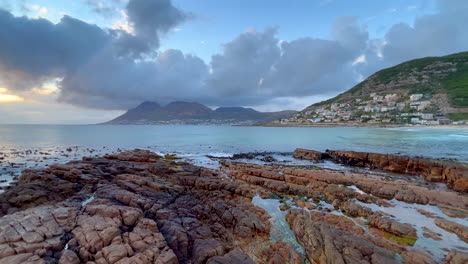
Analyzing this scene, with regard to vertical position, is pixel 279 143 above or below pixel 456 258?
below

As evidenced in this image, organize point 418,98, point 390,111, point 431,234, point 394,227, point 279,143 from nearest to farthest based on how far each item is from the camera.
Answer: point 431,234, point 394,227, point 279,143, point 418,98, point 390,111

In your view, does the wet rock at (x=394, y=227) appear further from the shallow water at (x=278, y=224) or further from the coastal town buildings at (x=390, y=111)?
the coastal town buildings at (x=390, y=111)

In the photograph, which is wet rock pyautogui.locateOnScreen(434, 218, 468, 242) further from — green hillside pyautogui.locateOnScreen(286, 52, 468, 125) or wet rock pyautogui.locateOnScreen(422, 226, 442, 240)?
green hillside pyautogui.locateOnScreen(286, 52, 468, 125)

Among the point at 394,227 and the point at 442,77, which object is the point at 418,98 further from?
the point at 394,227

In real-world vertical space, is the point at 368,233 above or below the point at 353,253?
below

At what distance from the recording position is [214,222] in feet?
43.3

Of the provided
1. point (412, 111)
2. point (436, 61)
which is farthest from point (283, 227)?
point (436, 61)

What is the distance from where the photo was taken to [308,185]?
22.0 metres

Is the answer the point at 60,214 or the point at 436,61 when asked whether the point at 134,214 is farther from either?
the point at 436,61

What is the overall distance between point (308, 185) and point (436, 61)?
25545 cm

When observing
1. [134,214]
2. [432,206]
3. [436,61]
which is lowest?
[432,206]

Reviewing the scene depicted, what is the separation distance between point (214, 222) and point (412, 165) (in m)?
32.3

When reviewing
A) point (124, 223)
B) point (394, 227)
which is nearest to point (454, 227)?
point (394, 227)

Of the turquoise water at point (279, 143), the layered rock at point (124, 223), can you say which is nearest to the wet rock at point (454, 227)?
the layered rock at point (124, 223)
